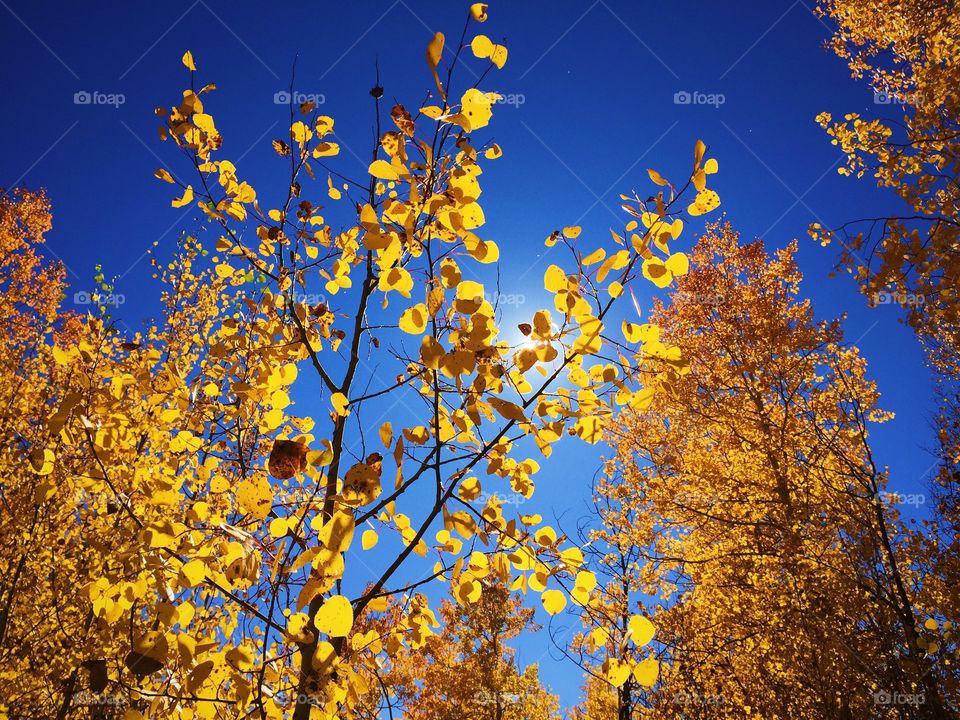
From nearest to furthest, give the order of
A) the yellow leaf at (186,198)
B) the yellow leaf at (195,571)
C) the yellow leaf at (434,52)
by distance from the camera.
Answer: the yellow leaf at (434,52) < the yellow leaf at (195,571) < the yellow leaf at (186,198)

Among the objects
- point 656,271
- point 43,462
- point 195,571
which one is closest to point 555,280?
point 656,271

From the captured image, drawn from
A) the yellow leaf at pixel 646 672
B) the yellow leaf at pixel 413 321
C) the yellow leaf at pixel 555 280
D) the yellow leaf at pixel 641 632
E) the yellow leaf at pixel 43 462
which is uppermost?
the yellow leaf at pixel 555 280

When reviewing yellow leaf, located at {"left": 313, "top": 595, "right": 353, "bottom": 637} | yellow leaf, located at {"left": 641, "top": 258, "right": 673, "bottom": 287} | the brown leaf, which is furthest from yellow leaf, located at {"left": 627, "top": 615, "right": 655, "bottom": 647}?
the brown leaf

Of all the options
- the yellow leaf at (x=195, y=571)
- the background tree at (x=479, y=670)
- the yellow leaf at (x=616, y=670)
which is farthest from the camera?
the background tree at (x=479, y=670)

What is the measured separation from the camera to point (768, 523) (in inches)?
162

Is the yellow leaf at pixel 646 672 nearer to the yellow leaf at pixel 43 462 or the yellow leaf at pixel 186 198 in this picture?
the yellow leaf at pixel 43 462

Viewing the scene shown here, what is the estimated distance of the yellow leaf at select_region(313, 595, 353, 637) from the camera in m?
0.90

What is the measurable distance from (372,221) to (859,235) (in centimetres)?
237

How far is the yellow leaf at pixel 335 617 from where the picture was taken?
90 centimetres

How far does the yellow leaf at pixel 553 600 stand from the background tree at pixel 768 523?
231cm

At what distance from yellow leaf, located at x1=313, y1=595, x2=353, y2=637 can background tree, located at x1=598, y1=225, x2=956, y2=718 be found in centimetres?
271

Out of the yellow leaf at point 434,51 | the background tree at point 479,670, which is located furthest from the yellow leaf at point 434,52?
the background tree at point 479,670

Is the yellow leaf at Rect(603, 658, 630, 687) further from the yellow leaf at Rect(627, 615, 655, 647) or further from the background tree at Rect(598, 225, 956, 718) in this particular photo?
the background tree at Rect(598, 225, 956, 718)

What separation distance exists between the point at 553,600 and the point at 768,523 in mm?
3866
